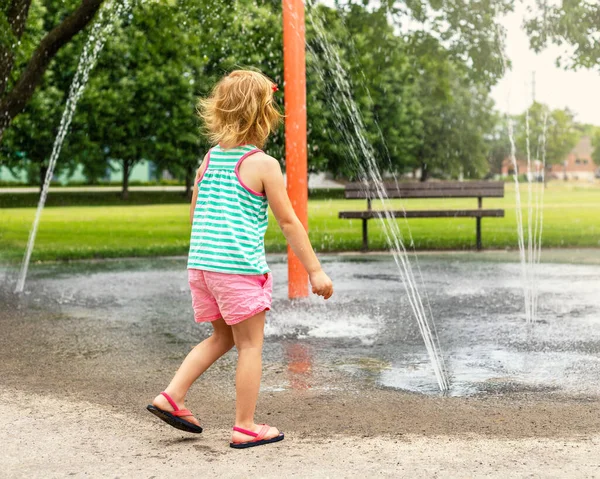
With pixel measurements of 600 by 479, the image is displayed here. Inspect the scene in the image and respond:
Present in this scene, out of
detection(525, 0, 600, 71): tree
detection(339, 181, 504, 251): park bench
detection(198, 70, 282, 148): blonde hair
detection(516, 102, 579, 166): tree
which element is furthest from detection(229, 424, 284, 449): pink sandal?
detection(516, 102, 579, 166): tree

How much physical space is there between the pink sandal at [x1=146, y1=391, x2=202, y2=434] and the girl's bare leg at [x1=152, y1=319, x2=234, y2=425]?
0.01 meters

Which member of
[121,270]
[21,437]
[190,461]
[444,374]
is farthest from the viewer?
[121,270]

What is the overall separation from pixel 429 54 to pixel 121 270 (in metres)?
8.38

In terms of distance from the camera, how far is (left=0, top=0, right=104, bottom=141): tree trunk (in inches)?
468

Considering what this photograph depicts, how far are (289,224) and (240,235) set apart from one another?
0.69 ft

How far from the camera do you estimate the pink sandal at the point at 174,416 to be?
13.1 feet

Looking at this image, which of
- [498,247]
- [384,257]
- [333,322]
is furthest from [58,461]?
[498,247]

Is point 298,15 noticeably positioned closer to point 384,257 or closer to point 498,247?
point 384,257

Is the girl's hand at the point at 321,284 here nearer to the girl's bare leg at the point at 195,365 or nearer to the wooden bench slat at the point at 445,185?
the girl's bare leg at the point at 195,365

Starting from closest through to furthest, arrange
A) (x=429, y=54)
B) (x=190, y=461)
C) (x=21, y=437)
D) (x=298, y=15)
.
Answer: (x=190, y=461) < (x=21, y=437) < (x=298, y=15) < (x=429, y=54)

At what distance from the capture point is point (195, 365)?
407cm

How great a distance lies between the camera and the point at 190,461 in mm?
3746

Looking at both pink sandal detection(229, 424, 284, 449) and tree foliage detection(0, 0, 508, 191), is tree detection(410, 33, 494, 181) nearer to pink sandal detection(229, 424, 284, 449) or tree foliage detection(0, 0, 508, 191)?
tree foliage detection(0, 0, 508, 191)

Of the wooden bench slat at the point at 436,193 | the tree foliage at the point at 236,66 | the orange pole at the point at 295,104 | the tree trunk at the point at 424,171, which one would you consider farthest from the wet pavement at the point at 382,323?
the tree trunk at the point at 424,171
